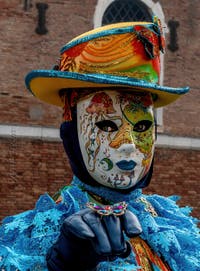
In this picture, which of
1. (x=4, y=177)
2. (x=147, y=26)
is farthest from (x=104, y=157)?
(x=4, y=177)

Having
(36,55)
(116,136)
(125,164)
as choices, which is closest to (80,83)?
(116,136)

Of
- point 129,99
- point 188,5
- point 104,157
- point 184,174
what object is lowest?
point 184,174

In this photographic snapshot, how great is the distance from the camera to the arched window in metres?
9.04

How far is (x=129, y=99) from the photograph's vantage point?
2572 mm

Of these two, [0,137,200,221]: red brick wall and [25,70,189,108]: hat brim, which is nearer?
[25,70,189,108]: hat brim

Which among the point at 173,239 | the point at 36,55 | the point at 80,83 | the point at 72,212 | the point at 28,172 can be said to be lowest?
the point at 28,172

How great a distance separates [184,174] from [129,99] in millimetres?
6767

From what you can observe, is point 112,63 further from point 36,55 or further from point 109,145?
point 36,55

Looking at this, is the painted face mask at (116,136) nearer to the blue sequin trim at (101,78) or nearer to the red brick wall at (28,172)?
the blue sequin trim at (101,78)

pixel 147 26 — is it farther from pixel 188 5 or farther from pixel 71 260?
pixel 188 5

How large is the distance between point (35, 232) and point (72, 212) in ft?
0.59

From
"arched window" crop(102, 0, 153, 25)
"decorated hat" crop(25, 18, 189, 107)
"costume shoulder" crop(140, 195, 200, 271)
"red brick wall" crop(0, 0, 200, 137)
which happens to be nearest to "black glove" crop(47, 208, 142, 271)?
"costume shoulder" crop(140, 195, 200, 271)

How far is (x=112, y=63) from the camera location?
2.53m

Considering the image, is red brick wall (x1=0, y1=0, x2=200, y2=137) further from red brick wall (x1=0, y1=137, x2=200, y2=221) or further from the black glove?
the black glove
